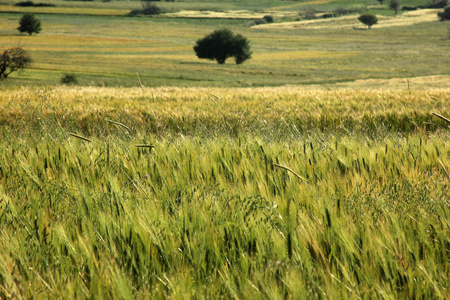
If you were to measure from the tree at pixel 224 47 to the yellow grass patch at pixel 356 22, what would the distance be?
6462cm

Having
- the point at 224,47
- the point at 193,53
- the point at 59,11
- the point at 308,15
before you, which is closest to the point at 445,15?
the point at 308,15

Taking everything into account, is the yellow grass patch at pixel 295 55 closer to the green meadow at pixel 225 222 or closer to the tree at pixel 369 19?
the tree at pixel 369 19

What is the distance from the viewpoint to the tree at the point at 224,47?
68562 millimetres

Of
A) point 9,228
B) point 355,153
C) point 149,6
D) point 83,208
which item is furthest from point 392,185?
point 149,6

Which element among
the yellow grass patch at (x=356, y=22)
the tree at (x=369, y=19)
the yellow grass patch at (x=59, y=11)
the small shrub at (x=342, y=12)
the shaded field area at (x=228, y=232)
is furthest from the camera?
the small shrub at (x=342, y=12)

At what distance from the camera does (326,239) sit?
5.36ft

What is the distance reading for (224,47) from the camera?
2709 inches

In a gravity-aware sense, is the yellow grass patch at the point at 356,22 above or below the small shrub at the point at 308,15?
below

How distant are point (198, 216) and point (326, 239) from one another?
0.52 m

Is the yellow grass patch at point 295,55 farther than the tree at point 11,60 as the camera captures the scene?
Yes

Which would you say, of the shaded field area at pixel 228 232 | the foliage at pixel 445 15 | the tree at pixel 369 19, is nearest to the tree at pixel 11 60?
the shaded field area at pixel 228 232

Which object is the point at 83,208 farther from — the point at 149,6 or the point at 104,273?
the point at 149,6

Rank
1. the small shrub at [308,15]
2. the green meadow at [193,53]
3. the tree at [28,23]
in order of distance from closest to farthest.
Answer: the green meadow at [193,53]
the tree at [28,23]
the small shrub at [308,15]

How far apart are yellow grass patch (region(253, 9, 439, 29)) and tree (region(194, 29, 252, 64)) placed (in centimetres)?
6462
